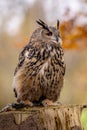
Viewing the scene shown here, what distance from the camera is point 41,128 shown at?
4906 millimetres

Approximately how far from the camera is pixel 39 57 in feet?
18.2

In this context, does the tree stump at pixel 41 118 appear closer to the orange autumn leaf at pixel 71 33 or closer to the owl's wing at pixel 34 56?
the owl's wing at pixel 34 56

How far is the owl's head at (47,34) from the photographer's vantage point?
556 centimetres

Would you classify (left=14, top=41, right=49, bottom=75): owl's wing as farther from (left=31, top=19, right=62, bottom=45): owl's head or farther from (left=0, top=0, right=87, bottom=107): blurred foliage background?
(left=0, top=0, right=87, bottom=107): blurred foliage background

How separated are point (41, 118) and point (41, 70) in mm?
683

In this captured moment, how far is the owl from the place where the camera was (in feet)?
18.0


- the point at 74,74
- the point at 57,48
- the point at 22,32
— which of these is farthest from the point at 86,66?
the point at 57,48

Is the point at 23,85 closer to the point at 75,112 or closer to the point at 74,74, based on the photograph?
the point at 75,112

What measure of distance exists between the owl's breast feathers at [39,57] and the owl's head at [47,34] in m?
0.05

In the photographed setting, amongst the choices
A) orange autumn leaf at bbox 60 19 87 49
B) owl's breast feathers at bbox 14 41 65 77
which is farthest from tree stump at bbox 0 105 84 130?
orange autumn leaf at bbox 60 19 87 49

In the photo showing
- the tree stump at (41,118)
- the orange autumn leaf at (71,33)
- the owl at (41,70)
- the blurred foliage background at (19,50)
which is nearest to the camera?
the tree stump at (41,118)

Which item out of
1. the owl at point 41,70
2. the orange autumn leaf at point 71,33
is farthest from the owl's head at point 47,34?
the orange autumn leaf at point 71,33

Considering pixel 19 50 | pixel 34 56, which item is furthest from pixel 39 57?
pixel 19 50

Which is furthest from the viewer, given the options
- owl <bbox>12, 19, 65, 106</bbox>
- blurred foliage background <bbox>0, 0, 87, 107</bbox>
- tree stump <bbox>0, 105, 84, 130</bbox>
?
blurred foliage background <bbox>0, 0, 87, 107</bbox>
